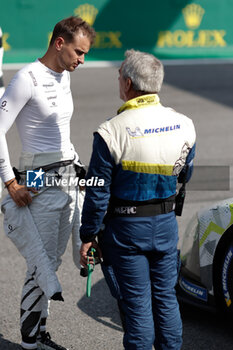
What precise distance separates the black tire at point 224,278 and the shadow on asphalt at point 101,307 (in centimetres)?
77

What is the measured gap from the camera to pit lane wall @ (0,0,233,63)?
733 inches

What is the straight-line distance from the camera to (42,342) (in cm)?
419

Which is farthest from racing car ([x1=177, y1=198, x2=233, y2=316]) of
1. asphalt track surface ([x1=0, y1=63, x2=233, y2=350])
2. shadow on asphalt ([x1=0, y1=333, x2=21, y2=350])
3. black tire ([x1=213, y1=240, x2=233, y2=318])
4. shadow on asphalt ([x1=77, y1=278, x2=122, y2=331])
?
shadow on asphalt ([x1=0, y1=333, x2=21, y2=350])

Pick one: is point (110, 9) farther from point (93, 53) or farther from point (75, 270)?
point (75, 270)

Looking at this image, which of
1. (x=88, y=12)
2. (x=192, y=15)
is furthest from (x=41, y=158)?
(x=192, y=15)

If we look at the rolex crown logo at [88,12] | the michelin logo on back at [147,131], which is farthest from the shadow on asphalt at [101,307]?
the rolex crown logo at [88,12]

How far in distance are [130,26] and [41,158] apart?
16.2 meters

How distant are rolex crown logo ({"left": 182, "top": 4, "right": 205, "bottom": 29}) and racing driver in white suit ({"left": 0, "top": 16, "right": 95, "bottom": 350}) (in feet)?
54.4

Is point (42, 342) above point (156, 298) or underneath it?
underneath

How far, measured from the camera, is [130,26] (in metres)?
19.4

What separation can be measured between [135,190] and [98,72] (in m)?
13.0

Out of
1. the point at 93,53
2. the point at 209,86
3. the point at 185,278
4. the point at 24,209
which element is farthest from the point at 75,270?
the point at 93,53

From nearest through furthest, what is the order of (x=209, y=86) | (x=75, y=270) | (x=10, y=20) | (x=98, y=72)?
(x=75, y=270), (x=209, y=86), (x=98, y=72), (x=10, y=20)

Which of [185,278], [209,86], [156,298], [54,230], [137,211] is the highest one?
[137,211]
